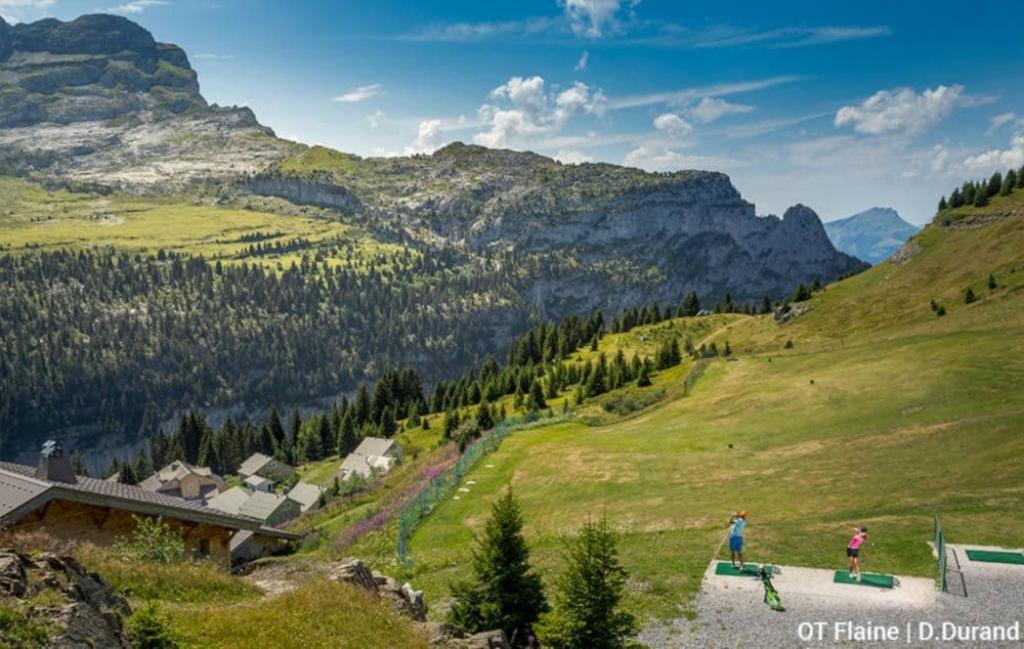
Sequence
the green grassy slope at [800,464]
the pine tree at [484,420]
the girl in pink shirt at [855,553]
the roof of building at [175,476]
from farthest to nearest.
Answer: the roof of building at [175,476] → the pine tree at [484,420] → the green grassy slope at [800,464] → the girl in pink shirt at [855,553]

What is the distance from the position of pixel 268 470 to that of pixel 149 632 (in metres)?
125

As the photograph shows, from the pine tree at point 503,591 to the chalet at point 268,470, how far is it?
382ft

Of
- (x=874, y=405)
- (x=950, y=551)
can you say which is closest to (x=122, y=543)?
(x=950, y=551)

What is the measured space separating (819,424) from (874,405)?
3726 millimetres

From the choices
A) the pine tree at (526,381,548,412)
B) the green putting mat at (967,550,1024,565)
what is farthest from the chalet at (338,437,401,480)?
the green putting mat at (967,550,1024,565)

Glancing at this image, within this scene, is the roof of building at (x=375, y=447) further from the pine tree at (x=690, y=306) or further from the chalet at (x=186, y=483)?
the pine tree at (x=690, y=306)

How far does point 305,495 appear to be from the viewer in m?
96.1

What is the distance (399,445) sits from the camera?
362 ft

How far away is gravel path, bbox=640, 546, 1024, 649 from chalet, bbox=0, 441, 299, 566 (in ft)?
52.8

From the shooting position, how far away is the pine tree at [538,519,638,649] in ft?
53.7

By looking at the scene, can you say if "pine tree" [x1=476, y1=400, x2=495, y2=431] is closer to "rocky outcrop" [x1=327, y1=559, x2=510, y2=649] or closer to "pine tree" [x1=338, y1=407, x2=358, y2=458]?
"pine tree" [x1=338, y1=407, x2=358, y2=458]

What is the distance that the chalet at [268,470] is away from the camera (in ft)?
417

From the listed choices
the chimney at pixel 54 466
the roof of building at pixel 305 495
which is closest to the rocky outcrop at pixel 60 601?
the chimney at pixel 54 466

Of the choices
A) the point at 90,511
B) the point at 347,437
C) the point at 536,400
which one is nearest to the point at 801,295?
the point at 536,400
